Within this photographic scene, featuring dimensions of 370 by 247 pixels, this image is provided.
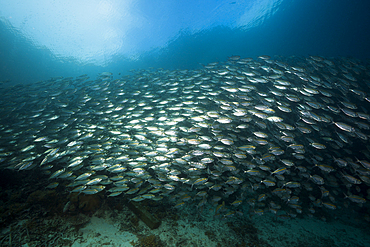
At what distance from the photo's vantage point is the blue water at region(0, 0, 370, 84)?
113 feet

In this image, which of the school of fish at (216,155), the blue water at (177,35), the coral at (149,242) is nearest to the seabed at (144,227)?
the coral at (149,242)

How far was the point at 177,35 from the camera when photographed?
49562mm

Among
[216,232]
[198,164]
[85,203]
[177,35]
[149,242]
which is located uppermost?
[177,35]

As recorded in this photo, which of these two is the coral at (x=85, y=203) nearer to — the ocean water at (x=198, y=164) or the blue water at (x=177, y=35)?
the ocean water at (x=198, y=164)

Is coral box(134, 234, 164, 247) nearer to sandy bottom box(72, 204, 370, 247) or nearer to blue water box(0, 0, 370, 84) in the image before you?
sandy bottom box(72, 204, 370, 247)

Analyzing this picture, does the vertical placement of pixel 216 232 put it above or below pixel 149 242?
below

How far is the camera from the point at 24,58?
38812 millimetres

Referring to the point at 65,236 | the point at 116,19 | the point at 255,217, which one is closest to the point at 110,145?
the point at 65,236

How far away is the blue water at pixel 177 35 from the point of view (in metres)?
34.4

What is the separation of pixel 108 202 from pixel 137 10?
189 ft

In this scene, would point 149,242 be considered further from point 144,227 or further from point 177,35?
point 177,35

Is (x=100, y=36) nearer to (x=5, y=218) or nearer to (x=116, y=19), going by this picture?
(x=116, y=19)

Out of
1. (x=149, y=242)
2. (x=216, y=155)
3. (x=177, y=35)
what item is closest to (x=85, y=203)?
(x=149, y=242)

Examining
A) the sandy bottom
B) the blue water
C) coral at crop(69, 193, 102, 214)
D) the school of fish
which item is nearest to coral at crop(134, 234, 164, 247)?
the sandy bottom
